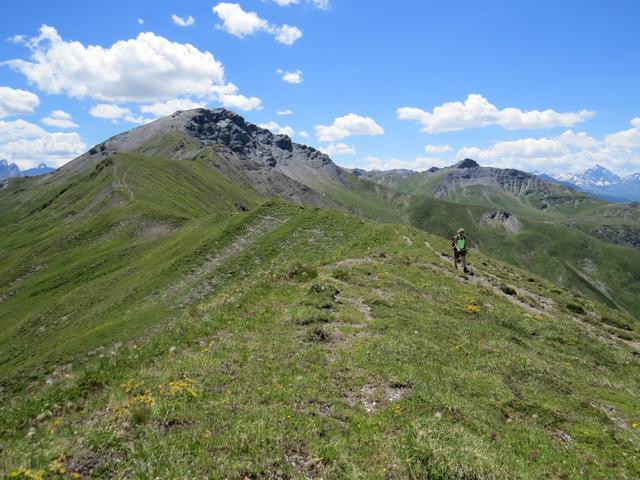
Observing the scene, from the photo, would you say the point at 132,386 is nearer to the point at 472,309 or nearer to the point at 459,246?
the point at 472,309

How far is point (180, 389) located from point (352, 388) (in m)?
6.28

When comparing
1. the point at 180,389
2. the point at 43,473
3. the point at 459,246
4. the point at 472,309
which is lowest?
the point at 472,309

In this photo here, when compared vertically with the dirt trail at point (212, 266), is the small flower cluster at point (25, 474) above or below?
above

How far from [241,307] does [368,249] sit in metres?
23.3

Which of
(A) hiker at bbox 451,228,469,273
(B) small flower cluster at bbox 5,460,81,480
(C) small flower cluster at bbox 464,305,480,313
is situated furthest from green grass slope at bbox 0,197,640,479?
(A) hiker at bbox 451,228,469,273

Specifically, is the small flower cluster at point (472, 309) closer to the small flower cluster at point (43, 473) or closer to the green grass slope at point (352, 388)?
the green grass slope at point (352, 388)

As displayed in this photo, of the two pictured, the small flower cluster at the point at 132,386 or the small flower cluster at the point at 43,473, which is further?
the small flower cluster at the point at 132,386

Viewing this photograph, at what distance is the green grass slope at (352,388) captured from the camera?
37.0ft

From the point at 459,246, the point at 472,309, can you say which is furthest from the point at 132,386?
the point at 459,246

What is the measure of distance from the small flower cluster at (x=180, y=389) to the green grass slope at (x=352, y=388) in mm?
64

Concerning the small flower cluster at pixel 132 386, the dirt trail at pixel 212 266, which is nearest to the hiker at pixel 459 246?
the dirt trail at pixel 212 266

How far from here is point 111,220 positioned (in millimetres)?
115125

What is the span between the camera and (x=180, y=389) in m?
14.5

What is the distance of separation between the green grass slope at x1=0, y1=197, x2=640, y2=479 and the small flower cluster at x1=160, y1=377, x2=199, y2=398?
0.21ft
